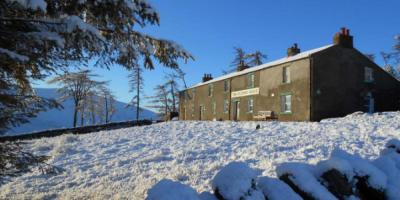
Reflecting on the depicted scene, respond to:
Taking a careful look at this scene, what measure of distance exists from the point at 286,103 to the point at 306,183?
25451 mm

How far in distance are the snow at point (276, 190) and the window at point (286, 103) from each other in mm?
24978

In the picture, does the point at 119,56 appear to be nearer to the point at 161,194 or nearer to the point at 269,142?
the point at 161,194

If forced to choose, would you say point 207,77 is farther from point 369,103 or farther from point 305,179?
point 305,179

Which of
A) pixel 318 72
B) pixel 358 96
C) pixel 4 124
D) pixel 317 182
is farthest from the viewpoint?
pixel 358 96

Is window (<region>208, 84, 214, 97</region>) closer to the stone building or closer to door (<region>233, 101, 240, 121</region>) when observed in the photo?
door (<region>233, 101, 240, 121</region>)

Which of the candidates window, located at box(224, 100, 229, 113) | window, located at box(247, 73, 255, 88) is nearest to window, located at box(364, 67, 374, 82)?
window, located at box(247, 73, 255, 88)

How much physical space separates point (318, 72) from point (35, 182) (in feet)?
Result: 70.9

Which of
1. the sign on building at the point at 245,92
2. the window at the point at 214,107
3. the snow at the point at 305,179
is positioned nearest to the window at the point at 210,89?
the window at the point at 214,107

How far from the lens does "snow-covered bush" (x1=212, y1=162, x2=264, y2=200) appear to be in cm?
501

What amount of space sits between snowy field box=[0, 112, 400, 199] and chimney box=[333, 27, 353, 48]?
9.26 metres

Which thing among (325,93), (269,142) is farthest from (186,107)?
(269,142)

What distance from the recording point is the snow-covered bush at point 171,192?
4641 mm

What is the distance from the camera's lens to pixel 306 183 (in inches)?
227

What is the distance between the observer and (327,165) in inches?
244
